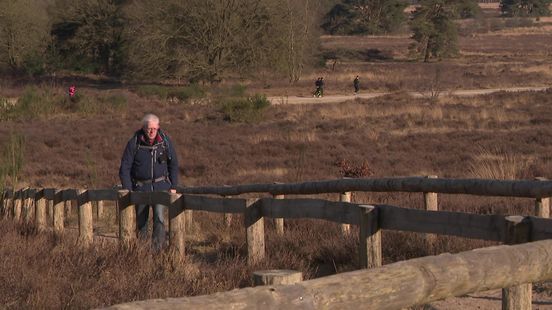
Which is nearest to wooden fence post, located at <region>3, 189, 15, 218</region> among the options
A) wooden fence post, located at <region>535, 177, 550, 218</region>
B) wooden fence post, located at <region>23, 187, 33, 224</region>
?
wooden fence post, located at <region>23, 187, 33, 224</region>

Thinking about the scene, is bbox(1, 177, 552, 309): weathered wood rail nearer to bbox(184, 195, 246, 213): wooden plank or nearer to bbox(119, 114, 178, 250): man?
bbox(184, 195, 246, 213): wooden plank

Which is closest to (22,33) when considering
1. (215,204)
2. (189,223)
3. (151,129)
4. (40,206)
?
(40,206)

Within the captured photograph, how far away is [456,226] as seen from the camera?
6332 millimetres

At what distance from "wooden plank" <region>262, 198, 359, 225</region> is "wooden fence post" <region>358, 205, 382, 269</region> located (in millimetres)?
121

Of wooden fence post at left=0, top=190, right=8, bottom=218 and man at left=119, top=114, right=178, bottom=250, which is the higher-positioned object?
man at left=119, top=114, right=178, bottom=250

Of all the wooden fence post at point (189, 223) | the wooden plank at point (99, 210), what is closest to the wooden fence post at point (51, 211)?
the wooden plank at point (99, 210)

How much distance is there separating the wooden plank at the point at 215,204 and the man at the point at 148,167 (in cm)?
119

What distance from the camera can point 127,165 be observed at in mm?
10133

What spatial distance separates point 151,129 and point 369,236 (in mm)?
3595

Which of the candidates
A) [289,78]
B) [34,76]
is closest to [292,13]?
[289,78]

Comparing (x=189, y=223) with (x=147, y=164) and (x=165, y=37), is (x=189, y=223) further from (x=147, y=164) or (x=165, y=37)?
(x=165, y=37)

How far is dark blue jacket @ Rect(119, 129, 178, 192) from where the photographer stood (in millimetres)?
10125

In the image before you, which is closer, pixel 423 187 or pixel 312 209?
pixel 312 209

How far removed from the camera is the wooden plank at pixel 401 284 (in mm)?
3166
